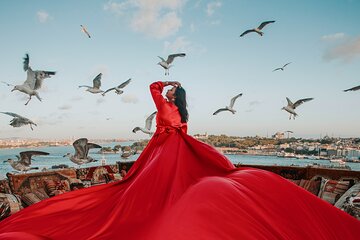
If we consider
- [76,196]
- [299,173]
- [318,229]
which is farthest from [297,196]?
[299,173]

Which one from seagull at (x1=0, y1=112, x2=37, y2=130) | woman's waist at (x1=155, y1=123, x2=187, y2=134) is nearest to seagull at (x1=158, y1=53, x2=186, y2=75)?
seagull at (x1=0, y1=112, x2=37, y2=130)

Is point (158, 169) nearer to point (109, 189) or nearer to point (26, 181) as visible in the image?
point (109, 189)

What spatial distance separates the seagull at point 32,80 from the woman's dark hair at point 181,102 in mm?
5255

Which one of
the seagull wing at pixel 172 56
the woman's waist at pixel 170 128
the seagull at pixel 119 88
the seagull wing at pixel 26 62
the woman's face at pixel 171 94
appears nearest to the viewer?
the woman's waist at pixel 170 128

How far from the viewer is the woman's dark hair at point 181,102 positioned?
2.87 meters

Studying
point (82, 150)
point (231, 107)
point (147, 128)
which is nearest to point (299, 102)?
point (231, 107)

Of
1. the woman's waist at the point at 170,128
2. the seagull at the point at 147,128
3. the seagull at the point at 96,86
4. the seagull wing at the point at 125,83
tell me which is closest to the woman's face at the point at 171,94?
the woman's waist at the point at 170,128

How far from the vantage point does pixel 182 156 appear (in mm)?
2281

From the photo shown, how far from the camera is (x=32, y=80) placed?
7.56m

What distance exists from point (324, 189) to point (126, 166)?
2.75 m

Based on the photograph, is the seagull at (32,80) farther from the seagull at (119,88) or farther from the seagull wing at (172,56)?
the seagull wing at (172,56)

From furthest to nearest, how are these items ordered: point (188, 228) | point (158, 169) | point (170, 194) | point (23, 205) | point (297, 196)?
point (23, 205) < point (158, 169) < point (170, 194) < point (297, 196) < point (188, 228)

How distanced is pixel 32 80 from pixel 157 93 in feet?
19.1

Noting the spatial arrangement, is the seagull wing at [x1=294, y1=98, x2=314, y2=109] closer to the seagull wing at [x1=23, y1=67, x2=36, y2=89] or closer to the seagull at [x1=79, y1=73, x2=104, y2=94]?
the seagull at [x1=79, y1=73, x2=104, y2=94]
